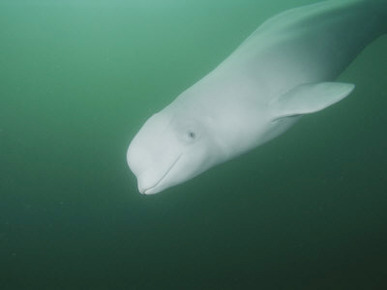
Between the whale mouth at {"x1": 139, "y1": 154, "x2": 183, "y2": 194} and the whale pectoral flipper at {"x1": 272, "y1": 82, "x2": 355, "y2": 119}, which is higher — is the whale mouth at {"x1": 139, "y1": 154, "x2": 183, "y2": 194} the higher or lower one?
the lower one

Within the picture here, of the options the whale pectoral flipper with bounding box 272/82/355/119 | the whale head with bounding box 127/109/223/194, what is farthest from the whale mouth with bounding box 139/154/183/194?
the whale pectoral flipper with bounding box 272/82/355/119

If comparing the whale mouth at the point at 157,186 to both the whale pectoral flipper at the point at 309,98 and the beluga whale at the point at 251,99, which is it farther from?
the whale pectoral flipper at the point at 309,98

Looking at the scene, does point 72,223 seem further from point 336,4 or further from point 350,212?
point 336,4

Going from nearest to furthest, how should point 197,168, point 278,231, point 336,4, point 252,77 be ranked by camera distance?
point 197,168 < point 252,77 < point 336,4 < point 278,231

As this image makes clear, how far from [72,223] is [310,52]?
9.13m

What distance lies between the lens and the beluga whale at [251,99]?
3.12 meters

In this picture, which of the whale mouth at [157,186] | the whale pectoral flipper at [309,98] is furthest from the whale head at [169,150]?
the whale pectoral flipper at [309,98]

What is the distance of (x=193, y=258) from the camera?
8.07m

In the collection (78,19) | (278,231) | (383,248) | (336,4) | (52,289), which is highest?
(78,19)

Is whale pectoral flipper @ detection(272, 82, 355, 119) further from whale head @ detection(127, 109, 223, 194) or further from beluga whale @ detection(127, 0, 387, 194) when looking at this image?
whale head @ detection(127, 109, 223, 194)

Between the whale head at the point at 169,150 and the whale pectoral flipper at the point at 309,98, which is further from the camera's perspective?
the whale pectoral flipper at the point at 309,98

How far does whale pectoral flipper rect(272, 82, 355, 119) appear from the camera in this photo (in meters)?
3.14

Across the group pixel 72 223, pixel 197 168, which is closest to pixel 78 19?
pixel 72 223

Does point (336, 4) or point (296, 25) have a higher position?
point (336, 4)
